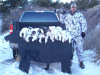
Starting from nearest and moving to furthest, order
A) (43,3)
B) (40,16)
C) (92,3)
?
(40,16) → (43,3) → (92,3)

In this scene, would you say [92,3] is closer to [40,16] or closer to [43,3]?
[43,3]

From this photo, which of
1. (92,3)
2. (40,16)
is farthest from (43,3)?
(40,16)

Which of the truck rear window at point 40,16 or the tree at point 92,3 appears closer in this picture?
the truck rear window at point 40,16

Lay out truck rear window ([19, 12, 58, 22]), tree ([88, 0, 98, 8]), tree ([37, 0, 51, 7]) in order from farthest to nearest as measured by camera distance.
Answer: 1. tree ([88, 0, 98, 8])
2. tree ([37, 0, 51, 7])
3. truck rear window ([19, 12, 58, 22])

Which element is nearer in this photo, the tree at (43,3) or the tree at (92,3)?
the tree at (43,3)

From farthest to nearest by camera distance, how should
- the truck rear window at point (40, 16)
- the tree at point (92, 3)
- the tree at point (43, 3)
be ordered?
the tree at point (92, 3), the tree at point (43, 3), the truck rear window at point (40, 16)

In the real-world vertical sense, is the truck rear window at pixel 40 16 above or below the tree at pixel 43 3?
above

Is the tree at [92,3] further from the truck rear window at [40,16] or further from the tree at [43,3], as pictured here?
the truck rear window at [40,16]

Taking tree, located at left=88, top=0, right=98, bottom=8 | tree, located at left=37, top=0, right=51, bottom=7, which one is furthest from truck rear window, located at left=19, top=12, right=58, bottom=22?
tree, located at left=88, top=0, right=98, bottom=8

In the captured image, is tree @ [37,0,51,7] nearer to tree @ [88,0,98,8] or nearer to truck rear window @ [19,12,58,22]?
tree @ [88,0,98,8]

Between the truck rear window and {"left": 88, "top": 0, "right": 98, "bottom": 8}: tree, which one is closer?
the truck rear window

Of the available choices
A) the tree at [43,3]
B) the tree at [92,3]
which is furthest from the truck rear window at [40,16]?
the tree at [92,3]

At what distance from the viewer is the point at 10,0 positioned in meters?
22.2

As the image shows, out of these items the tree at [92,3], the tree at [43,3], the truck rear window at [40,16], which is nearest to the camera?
the truck rear window at [40,16]
